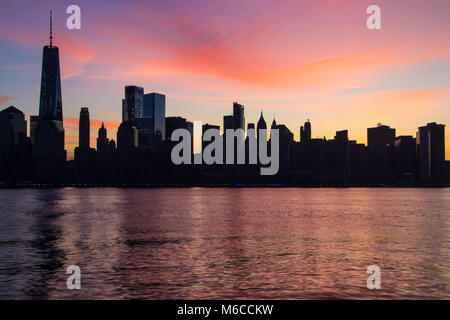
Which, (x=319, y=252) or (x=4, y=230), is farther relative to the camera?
(x=4, y=230)

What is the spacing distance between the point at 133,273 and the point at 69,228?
159 feet

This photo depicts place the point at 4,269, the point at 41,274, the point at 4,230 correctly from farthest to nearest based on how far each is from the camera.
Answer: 1. the point at 4,230
2. the point at 4,269
3. the point at 41,274

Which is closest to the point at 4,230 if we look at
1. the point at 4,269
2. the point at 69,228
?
the point at 69,228

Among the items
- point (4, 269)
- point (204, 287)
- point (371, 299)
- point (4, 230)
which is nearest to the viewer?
point (371, 299)

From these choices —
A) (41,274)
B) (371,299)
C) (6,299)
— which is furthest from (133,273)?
(371,299)

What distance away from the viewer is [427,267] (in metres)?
→ 45.7

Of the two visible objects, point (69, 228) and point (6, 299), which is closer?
point (6, 299)
